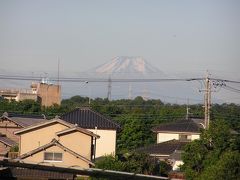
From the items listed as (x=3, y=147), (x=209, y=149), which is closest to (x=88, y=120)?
(x=3, y=147)

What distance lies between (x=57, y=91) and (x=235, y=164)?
6192cm

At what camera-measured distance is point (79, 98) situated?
10550cm

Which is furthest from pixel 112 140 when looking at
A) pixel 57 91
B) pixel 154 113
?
pixel 57 91

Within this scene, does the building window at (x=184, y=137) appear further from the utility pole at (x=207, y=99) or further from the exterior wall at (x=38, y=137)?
the exterior wall at (x=38, y=137)

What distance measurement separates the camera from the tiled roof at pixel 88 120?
1246 inches

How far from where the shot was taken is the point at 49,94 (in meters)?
75.6

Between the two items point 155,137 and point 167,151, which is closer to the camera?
point 167,151

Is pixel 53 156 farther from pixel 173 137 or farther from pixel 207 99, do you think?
pixel 173 137

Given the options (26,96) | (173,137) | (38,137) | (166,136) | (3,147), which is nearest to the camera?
(38,137)

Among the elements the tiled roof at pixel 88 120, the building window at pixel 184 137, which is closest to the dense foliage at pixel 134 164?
the tiled roof at pixel 88 120

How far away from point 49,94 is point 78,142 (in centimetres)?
5377

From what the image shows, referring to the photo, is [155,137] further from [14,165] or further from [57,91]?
[14,165]

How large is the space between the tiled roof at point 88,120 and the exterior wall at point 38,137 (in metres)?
8.53

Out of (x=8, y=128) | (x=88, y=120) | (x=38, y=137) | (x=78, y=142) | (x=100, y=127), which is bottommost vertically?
(x=78, y=142)
